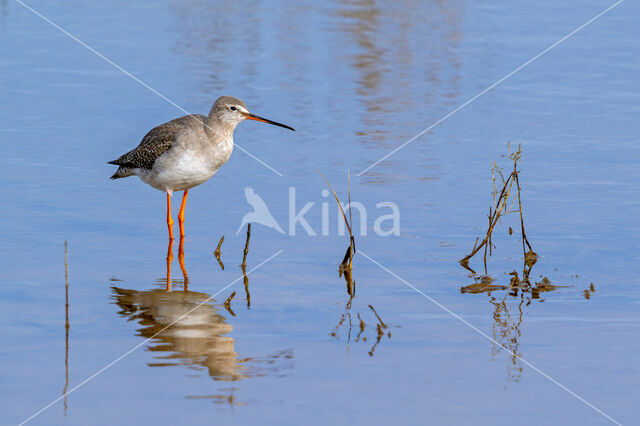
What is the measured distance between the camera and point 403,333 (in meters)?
7.49

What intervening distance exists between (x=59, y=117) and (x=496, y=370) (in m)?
9.66

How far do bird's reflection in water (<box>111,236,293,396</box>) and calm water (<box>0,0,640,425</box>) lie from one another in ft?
0.09

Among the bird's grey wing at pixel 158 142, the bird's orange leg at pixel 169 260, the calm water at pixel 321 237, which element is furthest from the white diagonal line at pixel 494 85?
the bird's orange leg at pixel 169 260

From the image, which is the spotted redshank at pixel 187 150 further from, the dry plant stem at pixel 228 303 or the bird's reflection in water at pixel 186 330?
the dry plant stem at pixel 228 303

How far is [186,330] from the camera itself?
24.7 feet

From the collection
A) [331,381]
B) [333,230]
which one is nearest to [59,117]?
[333,230]

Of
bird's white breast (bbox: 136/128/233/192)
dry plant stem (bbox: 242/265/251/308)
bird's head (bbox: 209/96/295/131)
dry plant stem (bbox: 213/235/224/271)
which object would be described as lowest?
Result: dry plant stem (bbox: 242/265/251/308)

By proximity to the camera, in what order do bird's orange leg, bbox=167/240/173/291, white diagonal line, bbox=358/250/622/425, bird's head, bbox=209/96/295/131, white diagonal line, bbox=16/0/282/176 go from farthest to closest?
white diagonal line, bbox=16/0/282/176
bird's head, bbox=209/96/295/131
bird's orange leg, bbox=167/240/173/291
white diagonal line, bbox=358/250/622/425

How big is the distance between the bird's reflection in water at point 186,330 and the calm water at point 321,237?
0.09ft

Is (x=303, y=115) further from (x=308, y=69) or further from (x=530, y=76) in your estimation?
(x=530, y=76)

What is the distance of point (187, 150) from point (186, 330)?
3.09 meters

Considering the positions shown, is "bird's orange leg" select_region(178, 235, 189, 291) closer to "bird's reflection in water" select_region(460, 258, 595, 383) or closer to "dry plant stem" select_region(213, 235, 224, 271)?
"dry plant stem" select_region(213, 235, 224, 271)

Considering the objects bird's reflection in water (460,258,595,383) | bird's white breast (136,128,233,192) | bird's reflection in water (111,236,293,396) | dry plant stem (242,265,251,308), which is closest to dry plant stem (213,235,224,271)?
dry plant stem (242,265,251,308)

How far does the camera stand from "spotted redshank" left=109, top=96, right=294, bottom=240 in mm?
10219
